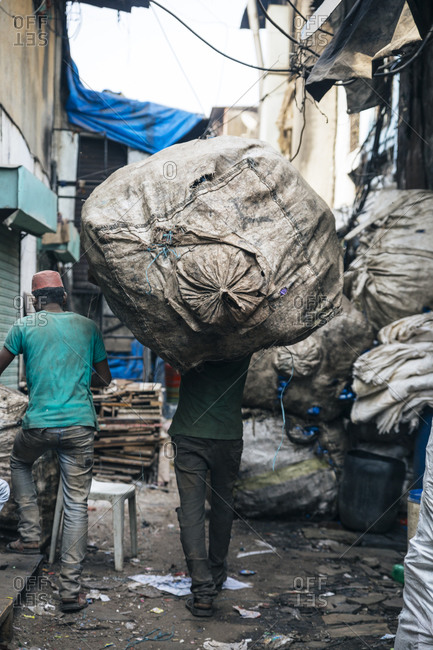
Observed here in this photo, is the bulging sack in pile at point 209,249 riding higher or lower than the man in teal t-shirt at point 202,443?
higher

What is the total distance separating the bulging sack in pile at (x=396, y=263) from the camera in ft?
17.3

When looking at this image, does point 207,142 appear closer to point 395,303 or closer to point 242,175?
point 242,175

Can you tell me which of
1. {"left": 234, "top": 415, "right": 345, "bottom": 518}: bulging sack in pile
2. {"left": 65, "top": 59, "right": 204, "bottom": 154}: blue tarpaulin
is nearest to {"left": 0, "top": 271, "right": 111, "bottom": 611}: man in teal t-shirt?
{"left": 234, "top": 415, "right": 345, "bottom": 518}: bulging sack in pile

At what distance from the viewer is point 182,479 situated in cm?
359

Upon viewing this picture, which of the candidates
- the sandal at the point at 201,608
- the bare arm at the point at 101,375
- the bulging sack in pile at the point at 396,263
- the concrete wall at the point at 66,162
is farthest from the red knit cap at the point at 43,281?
the concrete wall at the point at 66,162

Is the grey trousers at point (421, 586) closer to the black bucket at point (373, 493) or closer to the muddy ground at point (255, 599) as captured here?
the muddy ground at point (255, 599)

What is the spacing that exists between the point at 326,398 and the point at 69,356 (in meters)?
2.99

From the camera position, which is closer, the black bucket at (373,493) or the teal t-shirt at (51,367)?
the teal t-shirt at (51,367)

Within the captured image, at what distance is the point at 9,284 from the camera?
629 cm

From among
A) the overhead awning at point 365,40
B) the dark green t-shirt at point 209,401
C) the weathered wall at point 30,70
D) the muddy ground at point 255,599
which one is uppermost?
the weathered wall at point 30,70

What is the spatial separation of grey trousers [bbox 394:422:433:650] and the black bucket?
2.89 metres

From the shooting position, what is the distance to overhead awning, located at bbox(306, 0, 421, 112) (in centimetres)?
413

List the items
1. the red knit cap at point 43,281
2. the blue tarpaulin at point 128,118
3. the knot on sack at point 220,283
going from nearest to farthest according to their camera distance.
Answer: the knot on sack at point 220,283 → the red knit cap at point 43,281 → the blue tarpaulin at point 128,118

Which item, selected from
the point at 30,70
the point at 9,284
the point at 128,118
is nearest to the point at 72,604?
the point at 9,284
